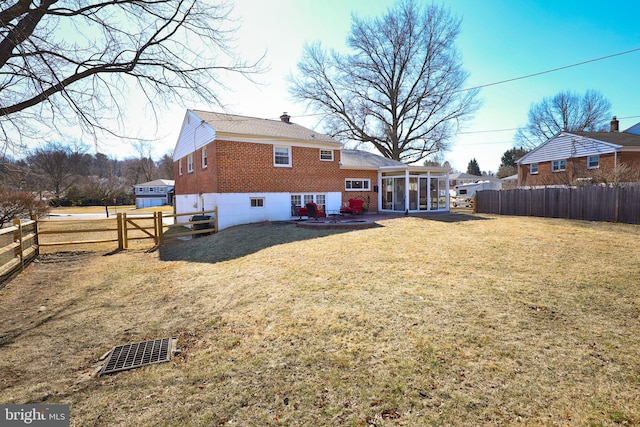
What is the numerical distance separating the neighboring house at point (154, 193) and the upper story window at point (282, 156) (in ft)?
134

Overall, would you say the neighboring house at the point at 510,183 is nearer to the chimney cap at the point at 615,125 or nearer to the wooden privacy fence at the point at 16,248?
the chimney cap at the point at 615,125

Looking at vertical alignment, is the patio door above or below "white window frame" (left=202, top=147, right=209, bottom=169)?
below

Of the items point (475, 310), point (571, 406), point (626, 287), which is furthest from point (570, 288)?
point (571, 406)

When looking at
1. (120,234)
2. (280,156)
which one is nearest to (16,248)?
(120,234)

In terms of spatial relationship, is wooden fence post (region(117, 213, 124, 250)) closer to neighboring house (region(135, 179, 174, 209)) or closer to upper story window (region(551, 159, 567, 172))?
upper story window (region(551, 159, 567, 172))

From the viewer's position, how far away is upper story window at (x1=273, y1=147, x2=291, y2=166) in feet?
54.7

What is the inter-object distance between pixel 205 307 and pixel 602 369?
5560 mm

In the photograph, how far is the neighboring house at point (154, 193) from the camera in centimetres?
5119

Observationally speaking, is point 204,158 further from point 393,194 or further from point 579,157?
point 579,157

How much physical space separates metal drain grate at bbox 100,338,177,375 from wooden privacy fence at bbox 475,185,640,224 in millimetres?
18762

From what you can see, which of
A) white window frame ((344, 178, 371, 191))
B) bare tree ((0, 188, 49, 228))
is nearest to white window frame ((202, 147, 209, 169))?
white window frame ((344, 178, 371, 191))

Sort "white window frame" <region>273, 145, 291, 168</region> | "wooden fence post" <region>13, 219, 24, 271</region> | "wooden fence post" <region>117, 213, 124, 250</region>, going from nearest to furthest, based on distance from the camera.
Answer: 1. "wooden fence post" <region>13, 219, 24, 271</region>
2. "wooden fence post" <region>117, 213, 124, 250</region>
3. "white window frame" <region>273, 145, 291, 168</region>

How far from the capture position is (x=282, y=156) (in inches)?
667

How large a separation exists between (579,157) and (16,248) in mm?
34066
